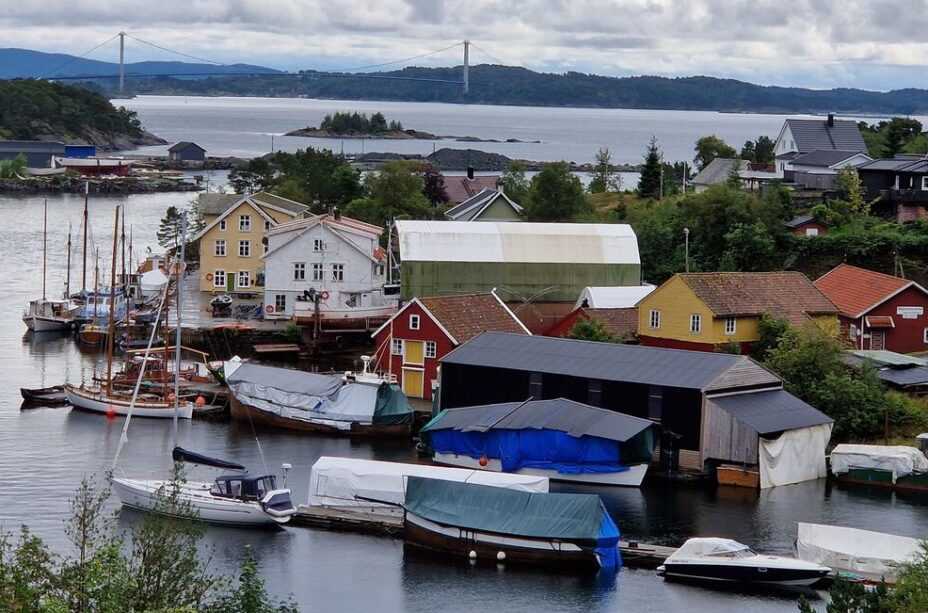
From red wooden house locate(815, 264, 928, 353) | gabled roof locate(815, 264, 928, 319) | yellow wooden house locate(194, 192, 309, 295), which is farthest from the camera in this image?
yellow wooden house locate(194, 192, 309, 295)

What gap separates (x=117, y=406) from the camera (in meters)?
35.2

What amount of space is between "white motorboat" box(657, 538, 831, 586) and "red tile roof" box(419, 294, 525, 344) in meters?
11.6

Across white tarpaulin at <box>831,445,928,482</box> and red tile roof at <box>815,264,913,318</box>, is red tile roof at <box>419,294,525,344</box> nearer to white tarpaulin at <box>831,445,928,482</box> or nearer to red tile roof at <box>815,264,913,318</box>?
red tile roof at <box>815,264,913,318</box>

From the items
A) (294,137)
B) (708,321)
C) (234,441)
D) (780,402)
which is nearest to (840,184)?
(708,321)

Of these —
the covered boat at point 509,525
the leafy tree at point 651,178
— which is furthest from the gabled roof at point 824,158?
the covered boat at point 509,525

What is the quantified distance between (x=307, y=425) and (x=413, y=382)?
3017 millimetres

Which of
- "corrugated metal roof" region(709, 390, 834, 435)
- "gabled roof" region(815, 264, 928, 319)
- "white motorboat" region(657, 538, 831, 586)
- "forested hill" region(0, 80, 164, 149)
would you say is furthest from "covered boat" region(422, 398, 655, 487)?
"forested hill" region(0, 80, 164, 149)

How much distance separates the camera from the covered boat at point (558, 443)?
29078mm

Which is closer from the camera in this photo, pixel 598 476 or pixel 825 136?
pixel 598 476

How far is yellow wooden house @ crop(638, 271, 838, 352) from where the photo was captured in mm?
35469

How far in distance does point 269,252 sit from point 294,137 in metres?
156

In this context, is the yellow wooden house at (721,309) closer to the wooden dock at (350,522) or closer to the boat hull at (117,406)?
the boat hull at (117,406)

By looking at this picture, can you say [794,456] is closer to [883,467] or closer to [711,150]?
[883,467]

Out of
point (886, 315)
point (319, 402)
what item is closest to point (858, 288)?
point (886, 315)
